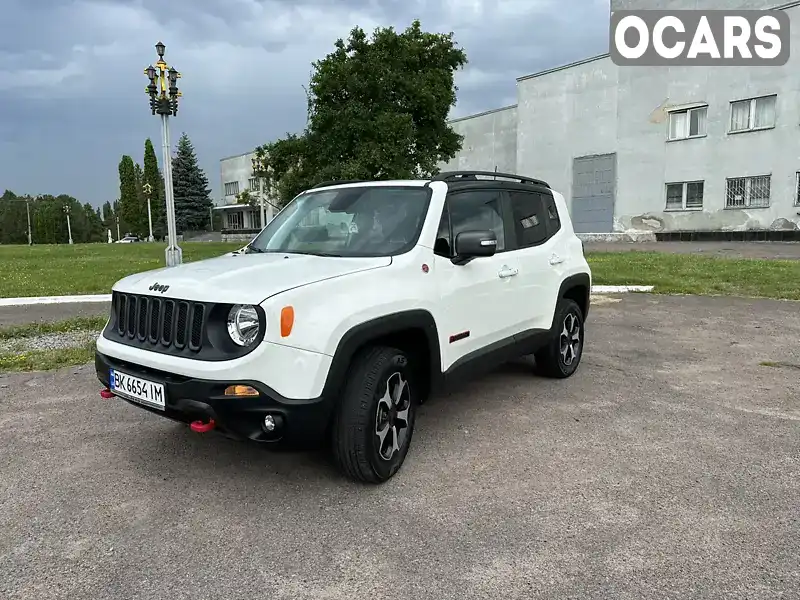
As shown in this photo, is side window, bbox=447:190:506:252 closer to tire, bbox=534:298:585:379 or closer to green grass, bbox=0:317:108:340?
tire, bbox=534:298:585:379

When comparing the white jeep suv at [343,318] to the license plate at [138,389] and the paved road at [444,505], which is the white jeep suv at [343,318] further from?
the paved road at [444,505]

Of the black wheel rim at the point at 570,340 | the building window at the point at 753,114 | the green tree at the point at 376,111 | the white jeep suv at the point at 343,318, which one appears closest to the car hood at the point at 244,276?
the white jeep suv at the point at 343,318

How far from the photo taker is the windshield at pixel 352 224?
4047mm

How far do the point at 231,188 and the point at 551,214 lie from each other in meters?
69.1

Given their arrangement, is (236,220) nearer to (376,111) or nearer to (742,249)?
(376,111)

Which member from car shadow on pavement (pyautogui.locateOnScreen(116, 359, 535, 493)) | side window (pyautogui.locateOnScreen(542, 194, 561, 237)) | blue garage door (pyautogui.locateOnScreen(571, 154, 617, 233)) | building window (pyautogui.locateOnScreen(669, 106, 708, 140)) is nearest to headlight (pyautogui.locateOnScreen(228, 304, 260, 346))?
car shadow on pavement (pyautogui.locateOnScreen(116, 359, 535, 493))

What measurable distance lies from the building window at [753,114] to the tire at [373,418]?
27813mm

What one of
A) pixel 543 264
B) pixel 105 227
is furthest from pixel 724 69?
pixel 105 227

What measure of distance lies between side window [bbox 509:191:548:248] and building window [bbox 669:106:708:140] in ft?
85.9

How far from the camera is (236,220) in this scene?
73.4 m

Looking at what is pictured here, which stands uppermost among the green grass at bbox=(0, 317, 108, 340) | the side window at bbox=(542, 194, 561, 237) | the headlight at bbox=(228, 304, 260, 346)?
the side window at bbox=(542, 194, 561, 237)

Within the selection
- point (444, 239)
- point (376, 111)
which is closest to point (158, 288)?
point (444, 239)

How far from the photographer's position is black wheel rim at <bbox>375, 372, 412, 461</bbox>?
3.51m

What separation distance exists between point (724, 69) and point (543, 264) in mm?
26445
